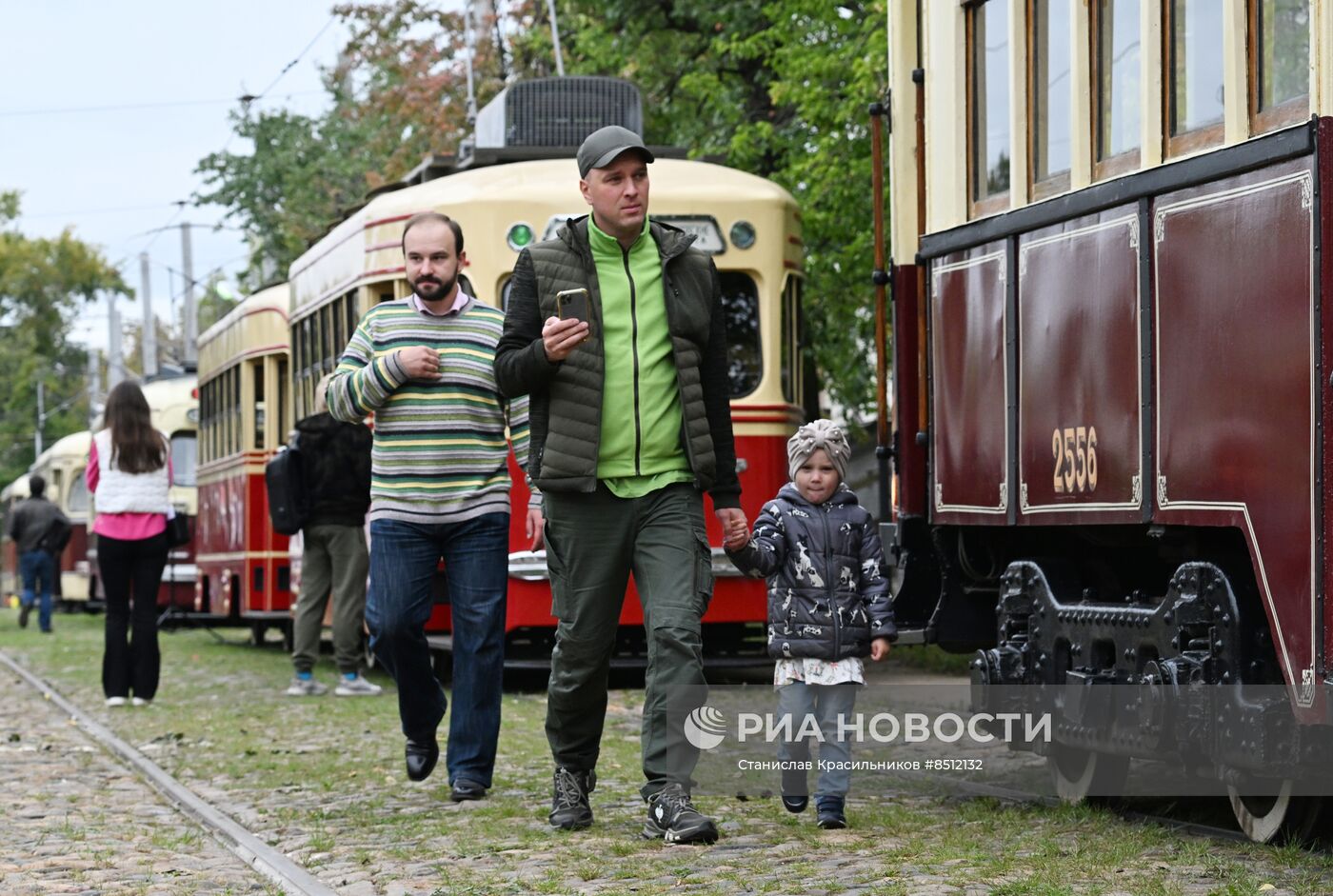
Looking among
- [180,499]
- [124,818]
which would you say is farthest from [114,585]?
[180,499]

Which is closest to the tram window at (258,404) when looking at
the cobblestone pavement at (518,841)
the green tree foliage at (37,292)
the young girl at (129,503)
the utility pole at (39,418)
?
the young girl at (129,503)

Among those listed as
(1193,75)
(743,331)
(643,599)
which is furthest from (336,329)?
(1193,75)

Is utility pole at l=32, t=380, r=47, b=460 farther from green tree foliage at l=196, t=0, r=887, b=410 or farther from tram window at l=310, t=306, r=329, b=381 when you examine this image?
tram window at l=310, t=306, r=329, b=381

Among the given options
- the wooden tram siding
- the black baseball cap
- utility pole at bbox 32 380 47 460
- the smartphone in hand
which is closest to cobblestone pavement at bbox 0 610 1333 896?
the wooden tram siding

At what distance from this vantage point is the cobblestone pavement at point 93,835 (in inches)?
280

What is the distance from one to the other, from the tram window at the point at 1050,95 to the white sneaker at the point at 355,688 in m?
7.44

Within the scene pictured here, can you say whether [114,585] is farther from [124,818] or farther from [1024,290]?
[1024,290]

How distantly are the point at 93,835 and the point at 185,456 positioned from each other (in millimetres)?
21734

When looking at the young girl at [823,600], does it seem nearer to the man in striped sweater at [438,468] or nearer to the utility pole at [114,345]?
the man in striped sweater at [438,468]

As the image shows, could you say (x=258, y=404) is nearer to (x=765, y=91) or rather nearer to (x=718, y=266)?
(x=765, y=91)

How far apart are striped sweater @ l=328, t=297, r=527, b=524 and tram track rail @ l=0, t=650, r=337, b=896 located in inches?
46.6

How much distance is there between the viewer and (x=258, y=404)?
20.8 metres

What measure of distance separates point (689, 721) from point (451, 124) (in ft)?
75.3

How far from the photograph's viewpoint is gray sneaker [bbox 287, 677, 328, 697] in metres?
14.9
